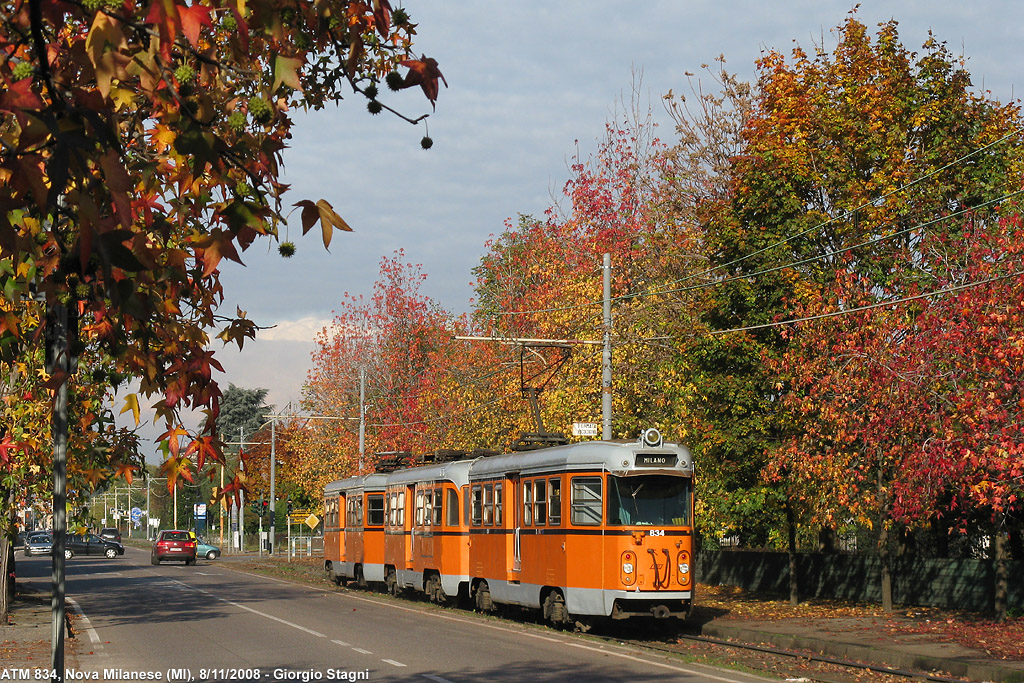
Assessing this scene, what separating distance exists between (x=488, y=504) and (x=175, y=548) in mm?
39128

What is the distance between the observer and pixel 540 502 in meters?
23.8

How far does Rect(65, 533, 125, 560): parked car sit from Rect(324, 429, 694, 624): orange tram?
2127 inches

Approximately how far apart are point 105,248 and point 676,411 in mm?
26725

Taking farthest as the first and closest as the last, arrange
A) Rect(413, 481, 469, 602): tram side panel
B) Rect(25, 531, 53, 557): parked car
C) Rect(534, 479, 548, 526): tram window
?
Rect(25, 531, 53, 557): parked car
Rect(413, 481, 469, 602): tram side panel
Rect(534, 479, 548, 526): tram window

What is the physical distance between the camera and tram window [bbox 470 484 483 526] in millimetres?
27109

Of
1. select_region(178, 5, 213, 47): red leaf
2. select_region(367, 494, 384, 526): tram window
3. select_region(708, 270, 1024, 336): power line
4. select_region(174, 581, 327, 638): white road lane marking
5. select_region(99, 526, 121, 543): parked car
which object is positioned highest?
select_region(708, 270, 1024, 336): power line

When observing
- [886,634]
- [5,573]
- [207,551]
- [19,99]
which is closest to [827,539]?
[886,634]

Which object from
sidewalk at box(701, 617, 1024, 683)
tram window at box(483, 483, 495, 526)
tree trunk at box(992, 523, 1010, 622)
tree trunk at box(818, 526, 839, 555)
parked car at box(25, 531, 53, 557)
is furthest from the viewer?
parked car at box(25, 531, 53, 557)

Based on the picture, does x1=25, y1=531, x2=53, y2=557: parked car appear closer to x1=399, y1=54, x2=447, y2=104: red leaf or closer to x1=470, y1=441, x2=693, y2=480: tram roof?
x1=470, y1=441, x2=693, y2=480: tram roof

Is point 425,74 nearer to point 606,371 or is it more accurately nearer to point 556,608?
point 556,608

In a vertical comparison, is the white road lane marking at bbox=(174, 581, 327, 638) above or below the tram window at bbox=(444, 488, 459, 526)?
below

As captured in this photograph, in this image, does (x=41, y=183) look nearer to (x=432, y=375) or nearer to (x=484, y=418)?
(x=484, y=418)

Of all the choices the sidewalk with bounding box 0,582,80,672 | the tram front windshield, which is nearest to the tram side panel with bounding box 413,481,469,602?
the tram front windshield

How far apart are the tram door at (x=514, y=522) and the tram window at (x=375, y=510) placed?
11.7 meters
